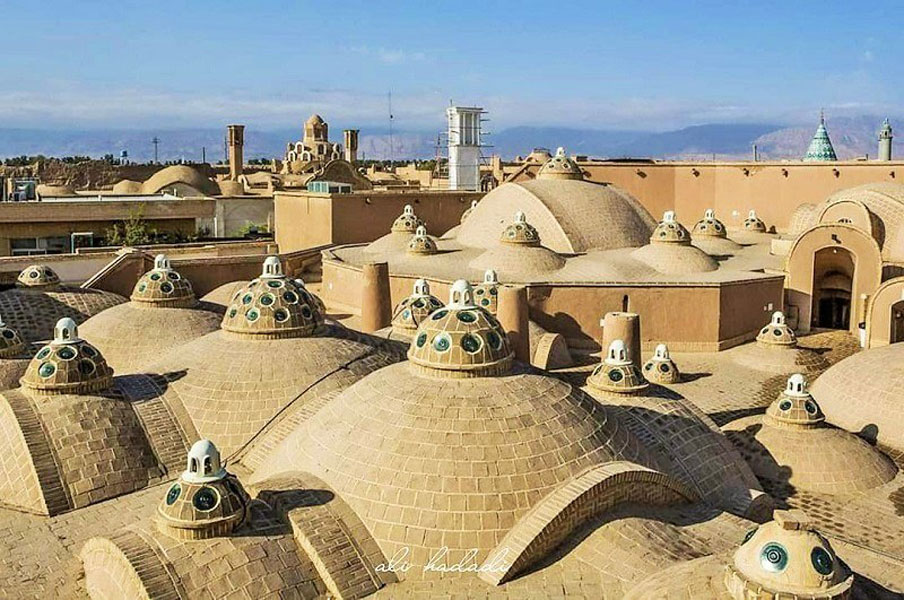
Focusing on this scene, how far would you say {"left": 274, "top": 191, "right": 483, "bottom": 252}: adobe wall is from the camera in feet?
115

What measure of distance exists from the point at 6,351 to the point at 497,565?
1169cm

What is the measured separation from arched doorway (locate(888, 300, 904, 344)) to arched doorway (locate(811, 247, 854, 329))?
3.09m

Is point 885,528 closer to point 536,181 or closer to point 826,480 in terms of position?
point 826,480

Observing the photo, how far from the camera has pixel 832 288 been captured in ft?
94.5

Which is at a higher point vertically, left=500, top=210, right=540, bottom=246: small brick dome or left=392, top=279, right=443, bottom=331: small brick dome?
left=500, top=210, right=540, bottom=246: small brick dome

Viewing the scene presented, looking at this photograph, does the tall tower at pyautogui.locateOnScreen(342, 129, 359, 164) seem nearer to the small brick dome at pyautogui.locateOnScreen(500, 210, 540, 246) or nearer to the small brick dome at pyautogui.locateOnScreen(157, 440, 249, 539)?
the small brick dome at pyautogui.locateOnScreen(500, 210, 540, 246)

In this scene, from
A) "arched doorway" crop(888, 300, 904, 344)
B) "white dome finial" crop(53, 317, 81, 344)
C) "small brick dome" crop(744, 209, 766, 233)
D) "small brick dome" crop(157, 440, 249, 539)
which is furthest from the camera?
"small brick dome" crop(744, 209, 766, 233)

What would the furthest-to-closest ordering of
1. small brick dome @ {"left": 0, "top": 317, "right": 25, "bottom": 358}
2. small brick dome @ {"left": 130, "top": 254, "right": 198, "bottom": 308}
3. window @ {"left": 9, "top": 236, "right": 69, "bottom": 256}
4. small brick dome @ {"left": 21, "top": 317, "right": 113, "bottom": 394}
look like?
window @ {"left": 9, "top": 236, "right": 69, "bottom": 256} < small brick dome @ {"left": 130, "top": 254, "right": 198, "bottom": 308} < small brick dome @ {"left": 0, "top": 317, "right": 25, "bottom": 358} < small brick dome @ {"left": 21, "top": 317, "right": 113, "bottom": 394}

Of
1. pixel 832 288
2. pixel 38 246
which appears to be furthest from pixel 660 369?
pixel 38 246

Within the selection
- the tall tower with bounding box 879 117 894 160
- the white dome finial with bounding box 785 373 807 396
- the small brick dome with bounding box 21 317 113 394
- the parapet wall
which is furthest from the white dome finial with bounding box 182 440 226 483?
the tall tower with bounding box 879 117 894 160

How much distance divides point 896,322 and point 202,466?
21085 millimetres

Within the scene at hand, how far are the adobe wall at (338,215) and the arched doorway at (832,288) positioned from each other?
16729 mm

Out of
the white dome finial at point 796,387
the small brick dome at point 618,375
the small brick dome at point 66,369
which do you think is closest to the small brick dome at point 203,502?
the small brick dome at point 66,369

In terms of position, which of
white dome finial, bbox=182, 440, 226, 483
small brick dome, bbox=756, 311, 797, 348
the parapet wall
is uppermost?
the parapet wall
